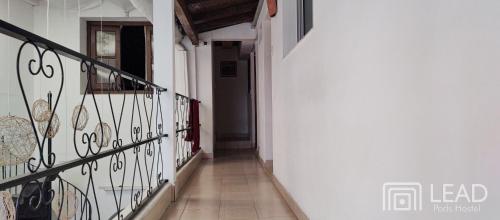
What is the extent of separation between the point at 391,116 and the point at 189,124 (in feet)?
14.3

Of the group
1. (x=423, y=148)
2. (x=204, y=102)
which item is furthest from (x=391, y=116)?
(x=204, y=102)

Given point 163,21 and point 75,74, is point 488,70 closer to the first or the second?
point 163,21

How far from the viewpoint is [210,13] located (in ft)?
17.3

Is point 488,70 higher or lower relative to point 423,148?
higher

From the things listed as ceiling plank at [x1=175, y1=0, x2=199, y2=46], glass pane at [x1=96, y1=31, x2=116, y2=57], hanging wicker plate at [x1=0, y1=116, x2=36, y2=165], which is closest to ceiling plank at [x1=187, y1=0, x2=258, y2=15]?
ceiling plank at [x1=175, y1=0, x2=199, y2=46]

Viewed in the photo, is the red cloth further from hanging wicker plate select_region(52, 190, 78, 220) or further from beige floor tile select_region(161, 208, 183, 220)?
beige floor tile select_region(161, 208, 183, 220)

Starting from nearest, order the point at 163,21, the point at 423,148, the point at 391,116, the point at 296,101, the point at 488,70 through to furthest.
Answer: the point at 488,70, the point at 423,148, the point at 391,116, the point at 296,101, the point at 163,21

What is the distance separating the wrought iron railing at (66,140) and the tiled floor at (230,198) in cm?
36

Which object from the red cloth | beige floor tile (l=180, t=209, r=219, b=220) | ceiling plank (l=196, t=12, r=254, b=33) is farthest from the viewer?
ceiling plank (l=196, t=12, r=254, b=33)

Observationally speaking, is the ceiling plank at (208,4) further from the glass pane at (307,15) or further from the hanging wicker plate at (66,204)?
the hanging wicker plate at (66,204)

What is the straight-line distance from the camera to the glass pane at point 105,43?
19.1ft

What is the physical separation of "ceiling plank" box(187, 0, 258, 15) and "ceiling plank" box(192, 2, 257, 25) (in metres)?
0.14

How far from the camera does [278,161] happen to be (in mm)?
3604

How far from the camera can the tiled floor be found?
261cm
